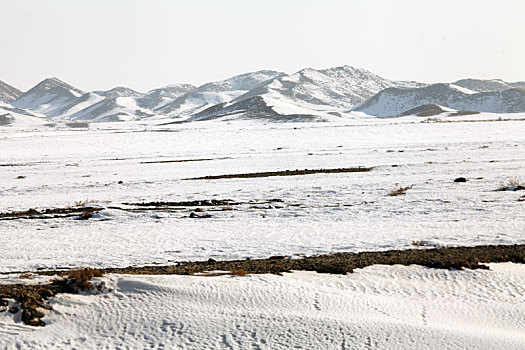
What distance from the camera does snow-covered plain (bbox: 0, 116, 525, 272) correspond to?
37.8 ft

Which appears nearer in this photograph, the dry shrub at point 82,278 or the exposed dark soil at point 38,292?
the exposed dark soil at point 38,292

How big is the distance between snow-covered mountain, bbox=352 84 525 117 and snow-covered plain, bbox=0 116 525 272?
141m

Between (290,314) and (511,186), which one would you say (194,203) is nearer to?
(511,186)

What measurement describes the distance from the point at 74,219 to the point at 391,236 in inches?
373

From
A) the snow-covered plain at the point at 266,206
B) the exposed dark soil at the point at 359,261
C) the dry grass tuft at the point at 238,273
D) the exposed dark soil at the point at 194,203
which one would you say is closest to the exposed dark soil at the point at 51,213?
the snow-covered plain at the point at 266,206

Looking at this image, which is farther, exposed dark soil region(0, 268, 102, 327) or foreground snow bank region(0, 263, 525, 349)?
exposed dark soil region(0, 268, 102, 327)

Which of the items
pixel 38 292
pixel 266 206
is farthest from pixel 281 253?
pixel 266 206

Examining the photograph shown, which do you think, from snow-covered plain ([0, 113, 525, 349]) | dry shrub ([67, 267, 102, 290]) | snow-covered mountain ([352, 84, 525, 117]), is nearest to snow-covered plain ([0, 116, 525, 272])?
snow-covered plain ([0, 113, 525, 349])

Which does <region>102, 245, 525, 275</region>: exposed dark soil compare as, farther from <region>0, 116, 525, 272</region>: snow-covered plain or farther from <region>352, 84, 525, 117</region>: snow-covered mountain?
<region>352, 84, 525, 117</region>: snow-covered mountain

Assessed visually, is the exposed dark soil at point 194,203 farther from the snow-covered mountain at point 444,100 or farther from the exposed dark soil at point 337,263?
the snow-covered mountain at point 444,100

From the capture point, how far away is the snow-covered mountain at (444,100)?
167m

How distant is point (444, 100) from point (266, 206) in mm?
183857

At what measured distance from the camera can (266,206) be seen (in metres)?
17.2

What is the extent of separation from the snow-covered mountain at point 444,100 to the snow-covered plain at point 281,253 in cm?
15240
